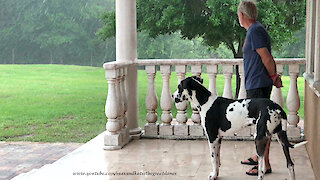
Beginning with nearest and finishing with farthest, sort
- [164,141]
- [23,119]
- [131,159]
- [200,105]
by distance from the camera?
[200,105] → [131,159] → [164,141] → [23,119]

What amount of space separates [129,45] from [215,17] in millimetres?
7344

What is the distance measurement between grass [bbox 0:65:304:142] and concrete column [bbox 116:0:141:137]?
4.64m

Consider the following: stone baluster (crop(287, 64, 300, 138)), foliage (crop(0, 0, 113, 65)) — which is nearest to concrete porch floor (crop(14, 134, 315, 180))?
stone baluster (crop(287, 64, 300, 138))

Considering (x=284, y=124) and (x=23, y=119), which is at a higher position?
(x=284, y=124)

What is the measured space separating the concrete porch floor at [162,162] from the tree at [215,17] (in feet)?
23.5

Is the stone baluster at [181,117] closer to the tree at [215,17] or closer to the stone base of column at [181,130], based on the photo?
the stone base of column at [181,130]

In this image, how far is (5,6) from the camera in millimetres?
26797

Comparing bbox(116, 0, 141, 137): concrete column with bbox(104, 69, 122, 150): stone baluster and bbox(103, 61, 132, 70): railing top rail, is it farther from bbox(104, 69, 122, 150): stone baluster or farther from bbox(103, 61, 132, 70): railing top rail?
bbox(104, 69, 122, 150): stone baluster

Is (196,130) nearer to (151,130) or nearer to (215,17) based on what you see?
(151,130)

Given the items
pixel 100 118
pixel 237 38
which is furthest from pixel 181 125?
pixel 100 118

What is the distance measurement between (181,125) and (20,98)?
16.0m

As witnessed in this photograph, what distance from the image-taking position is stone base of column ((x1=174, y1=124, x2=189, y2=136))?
628 centimetres

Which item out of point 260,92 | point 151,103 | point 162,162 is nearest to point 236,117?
point 260,92

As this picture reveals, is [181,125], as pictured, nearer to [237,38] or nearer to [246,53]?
[246,53]
